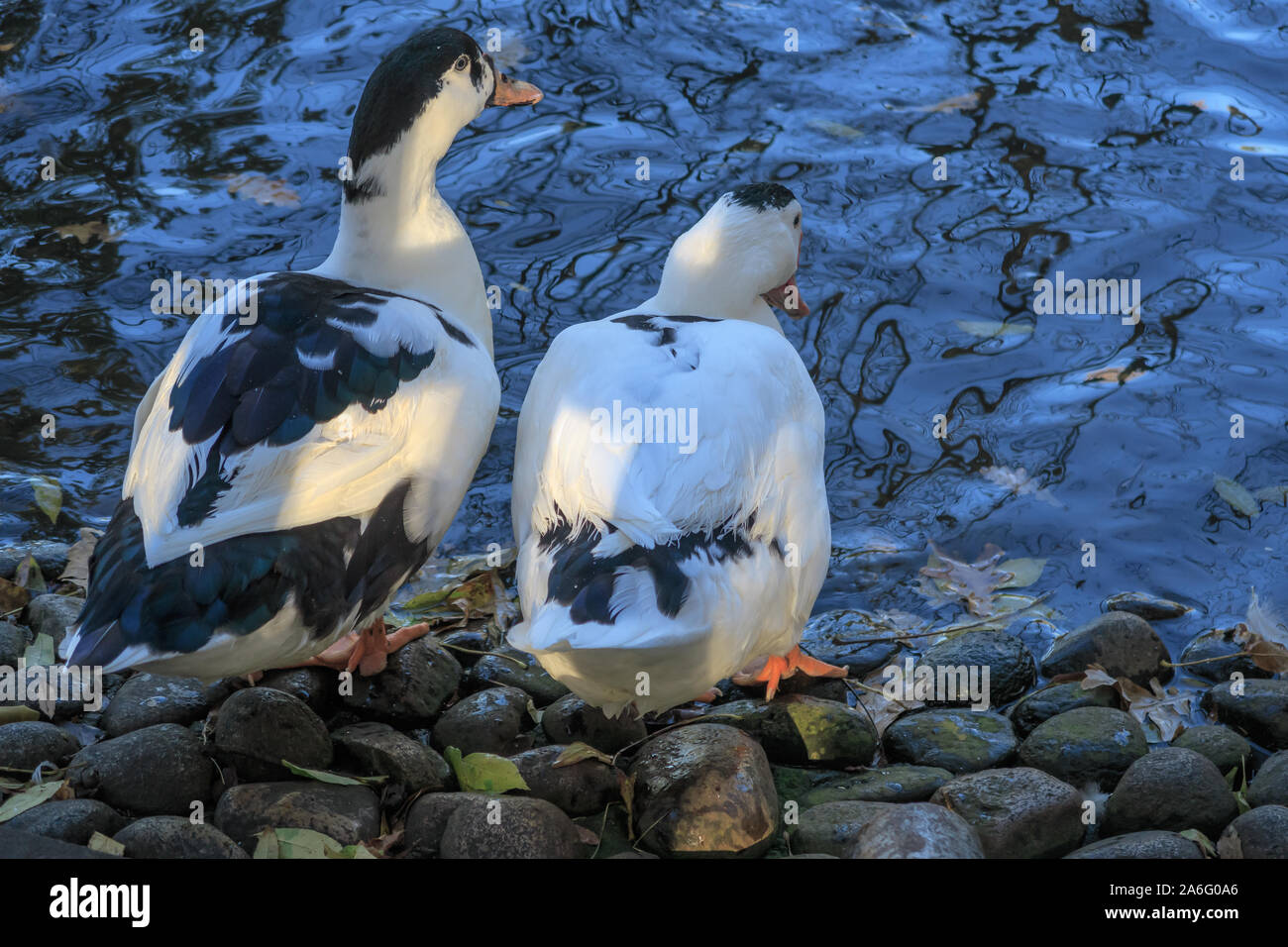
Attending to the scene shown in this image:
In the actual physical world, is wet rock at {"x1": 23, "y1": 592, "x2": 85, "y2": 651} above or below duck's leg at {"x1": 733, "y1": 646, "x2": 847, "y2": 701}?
below

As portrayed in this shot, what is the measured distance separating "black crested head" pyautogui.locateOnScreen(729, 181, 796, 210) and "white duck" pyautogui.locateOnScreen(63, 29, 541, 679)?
46.6 inches

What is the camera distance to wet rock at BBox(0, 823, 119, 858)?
271 cm

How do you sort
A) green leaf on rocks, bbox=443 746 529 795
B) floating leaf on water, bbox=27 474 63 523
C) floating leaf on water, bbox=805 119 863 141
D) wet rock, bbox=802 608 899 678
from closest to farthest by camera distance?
green leaf on rocks, bbox=443 746 529 795 < wet rock, bbox=802 608 899 678 < floating leaf on water, bbox=27 474 63 523 < floating leaf on water, bbox=805 119 863 141

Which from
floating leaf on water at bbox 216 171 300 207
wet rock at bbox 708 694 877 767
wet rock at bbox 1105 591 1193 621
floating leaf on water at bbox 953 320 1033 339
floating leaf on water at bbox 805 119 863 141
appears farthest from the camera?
floating leaf on water at bbox 805 119 863 141

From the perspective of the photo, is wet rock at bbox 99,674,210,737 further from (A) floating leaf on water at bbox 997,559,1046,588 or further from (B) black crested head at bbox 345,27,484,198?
(A) floating leaf on water at bbox 997,559,1046,588

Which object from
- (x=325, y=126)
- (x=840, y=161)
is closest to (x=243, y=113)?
(x=325, y=126)

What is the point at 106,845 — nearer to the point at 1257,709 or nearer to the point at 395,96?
the point at 395,96

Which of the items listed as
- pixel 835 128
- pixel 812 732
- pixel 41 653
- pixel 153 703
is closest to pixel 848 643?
pixel 812 732

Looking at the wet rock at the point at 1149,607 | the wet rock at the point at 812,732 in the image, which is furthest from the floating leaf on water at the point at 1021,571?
the wet rock at the point at 812,732

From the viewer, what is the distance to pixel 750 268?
4.69m

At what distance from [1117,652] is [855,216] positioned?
3.25 metres

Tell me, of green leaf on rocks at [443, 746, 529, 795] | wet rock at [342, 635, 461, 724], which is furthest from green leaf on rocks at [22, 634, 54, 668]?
green leaf on rocks at [443, 746, 529, 795]

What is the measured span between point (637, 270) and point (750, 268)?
1.79 metres

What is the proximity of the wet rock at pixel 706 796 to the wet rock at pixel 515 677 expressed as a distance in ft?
1.92
